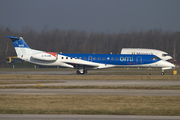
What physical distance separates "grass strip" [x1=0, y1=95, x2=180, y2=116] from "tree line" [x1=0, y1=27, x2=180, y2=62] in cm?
7861

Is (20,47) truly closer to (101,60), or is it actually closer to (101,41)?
(101,60)

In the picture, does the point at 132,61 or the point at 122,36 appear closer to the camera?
the point at 132,61

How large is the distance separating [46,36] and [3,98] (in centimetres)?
9608

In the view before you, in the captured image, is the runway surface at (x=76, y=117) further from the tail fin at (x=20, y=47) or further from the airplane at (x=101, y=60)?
the tail fin at (x=20, y=47)

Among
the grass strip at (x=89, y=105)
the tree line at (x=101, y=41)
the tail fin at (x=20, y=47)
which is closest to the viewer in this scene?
the grass strip at (x=89, y=105)

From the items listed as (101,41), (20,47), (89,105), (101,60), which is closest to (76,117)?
(89,105)

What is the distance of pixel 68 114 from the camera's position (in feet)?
36.4

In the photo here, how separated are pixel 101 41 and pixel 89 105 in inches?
3734

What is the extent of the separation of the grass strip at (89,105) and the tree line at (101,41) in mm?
78613

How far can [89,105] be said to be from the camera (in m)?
13.5

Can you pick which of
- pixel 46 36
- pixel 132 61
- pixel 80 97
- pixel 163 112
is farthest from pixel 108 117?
pixel 46 36

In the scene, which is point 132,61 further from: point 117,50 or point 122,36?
point 122,36

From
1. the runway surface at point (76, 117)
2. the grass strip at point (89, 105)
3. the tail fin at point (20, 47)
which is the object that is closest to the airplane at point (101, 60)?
the tail fin at point (20, 47)

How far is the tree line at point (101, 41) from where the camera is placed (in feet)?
323
